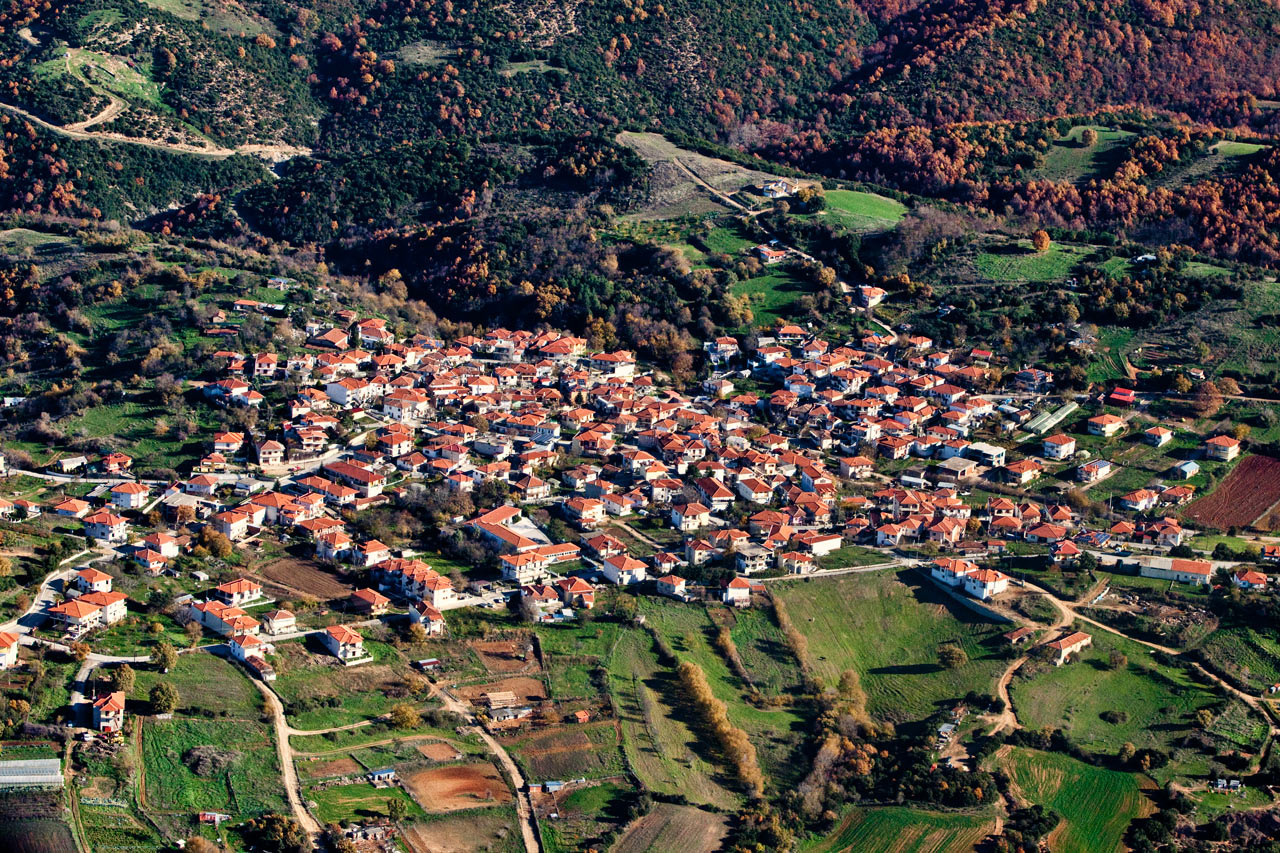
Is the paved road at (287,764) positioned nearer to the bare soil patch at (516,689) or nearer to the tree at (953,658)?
the bare soil patch at (516,689)

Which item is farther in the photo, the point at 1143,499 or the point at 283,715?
the point at 1143,499

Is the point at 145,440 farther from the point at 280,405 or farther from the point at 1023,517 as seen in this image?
the point at 1023,517

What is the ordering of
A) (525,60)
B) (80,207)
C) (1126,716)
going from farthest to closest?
(525,60) < (80,207) < (1126,716)

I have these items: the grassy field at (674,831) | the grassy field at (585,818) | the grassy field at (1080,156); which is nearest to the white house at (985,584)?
the grassy field at (674,831)

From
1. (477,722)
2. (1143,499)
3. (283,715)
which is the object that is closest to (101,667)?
(283,715)

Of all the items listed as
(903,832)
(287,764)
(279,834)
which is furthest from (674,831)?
(287,764)

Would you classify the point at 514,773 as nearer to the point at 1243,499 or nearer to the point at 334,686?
the point at 334,686

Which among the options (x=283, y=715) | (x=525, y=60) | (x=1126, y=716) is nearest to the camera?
(x=283, y=715)
